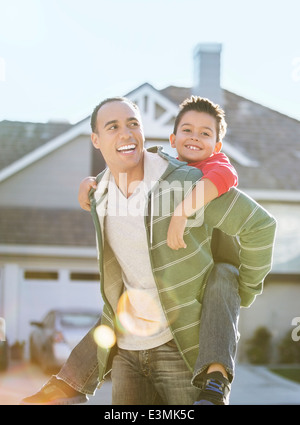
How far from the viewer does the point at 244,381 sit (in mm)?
14984

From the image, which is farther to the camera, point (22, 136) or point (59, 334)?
point (22, 136)

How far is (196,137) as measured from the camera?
11.4 ft

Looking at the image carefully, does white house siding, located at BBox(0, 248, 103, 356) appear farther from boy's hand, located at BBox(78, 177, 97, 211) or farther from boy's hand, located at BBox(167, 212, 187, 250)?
boy's hand, located at BBox(167, 212, 187, 250)

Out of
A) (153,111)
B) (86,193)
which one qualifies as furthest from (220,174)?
(153,111)

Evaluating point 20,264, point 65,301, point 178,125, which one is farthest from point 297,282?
point 178,125

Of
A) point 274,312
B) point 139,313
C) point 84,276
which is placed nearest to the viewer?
point 139,313

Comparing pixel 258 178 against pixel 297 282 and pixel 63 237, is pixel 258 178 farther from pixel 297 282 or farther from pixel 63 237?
A: pixel 63 237

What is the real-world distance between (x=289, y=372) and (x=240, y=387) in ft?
8.43

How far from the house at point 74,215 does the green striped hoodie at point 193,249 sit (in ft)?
44.0

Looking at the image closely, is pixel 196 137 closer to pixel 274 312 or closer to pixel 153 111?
pixel 153 111

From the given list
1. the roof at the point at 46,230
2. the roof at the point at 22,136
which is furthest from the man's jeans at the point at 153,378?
the roof at the point at 22,136

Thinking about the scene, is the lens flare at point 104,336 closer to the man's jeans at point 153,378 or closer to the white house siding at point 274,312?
the man's jeans at point 153,378

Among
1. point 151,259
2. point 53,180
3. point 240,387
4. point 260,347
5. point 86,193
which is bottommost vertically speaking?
point 151,259

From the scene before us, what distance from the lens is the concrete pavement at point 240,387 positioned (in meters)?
13.0
